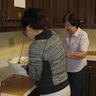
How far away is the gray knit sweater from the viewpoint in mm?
1763

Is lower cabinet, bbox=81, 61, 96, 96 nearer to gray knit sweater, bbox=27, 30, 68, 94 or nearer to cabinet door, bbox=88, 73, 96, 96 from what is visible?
cabinet door, bbox=88, 73, 96, 96

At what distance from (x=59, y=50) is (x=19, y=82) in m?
0.52

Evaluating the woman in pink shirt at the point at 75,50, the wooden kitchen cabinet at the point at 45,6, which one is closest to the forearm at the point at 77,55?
the woman in pink shirt at the point at 75,50

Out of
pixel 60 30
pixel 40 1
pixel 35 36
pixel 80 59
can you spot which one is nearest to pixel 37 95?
pixel 35 36

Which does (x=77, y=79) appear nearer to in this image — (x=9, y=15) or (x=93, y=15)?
(x=93, y=15)

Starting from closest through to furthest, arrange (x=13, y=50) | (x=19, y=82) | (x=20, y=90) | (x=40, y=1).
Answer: (x=20, y=90), (x=19, y=82), (x=40, y=1), (x=13, y=50)

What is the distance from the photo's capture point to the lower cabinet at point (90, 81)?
3.21 meters

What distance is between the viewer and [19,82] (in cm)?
214

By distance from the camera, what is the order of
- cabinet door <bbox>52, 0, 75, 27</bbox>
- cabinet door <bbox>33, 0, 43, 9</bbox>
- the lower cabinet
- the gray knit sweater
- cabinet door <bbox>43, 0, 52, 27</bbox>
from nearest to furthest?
the gray knit sweater < cabinet door <bbox>33, 0, 43, 9</bbox> < cabinet door <bbox>43, 0, 52, 27</bbox> < cabinet door <bbox>52, 0, 75, 27</bbox> < the lower cabinet

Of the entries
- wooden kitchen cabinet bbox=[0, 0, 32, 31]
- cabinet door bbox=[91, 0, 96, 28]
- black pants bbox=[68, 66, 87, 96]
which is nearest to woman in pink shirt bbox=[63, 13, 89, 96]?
black pants bbox=[68, 66, 87, 96]

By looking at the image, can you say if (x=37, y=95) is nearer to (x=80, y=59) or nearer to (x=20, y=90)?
(x=20, y=90)

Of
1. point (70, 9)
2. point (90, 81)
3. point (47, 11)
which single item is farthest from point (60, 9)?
point (90, 81)

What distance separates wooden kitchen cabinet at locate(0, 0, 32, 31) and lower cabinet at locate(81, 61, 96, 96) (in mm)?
1598

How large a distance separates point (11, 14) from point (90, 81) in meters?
1.91
